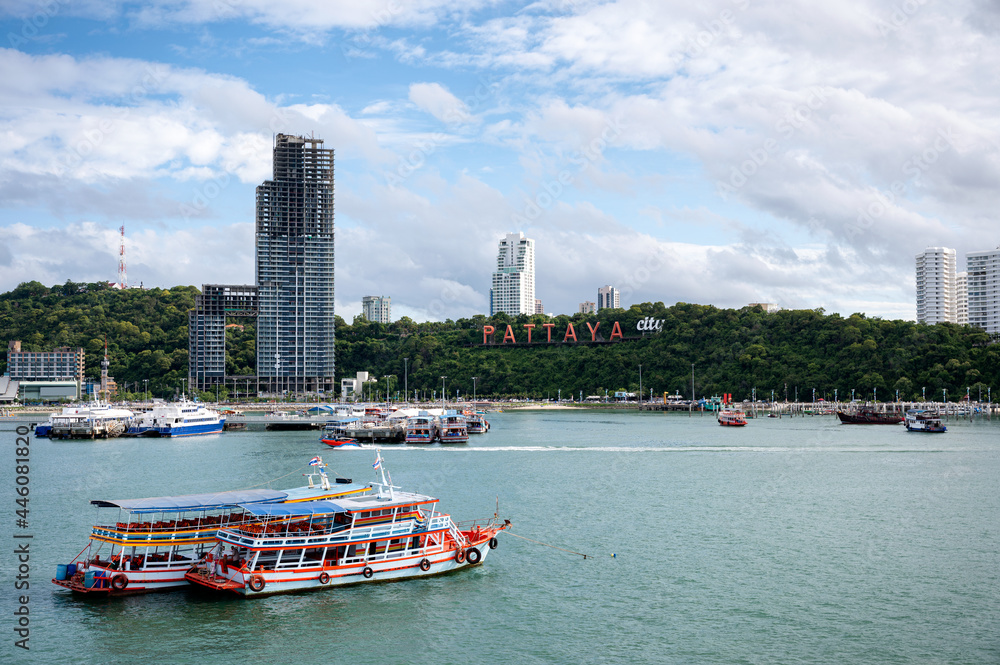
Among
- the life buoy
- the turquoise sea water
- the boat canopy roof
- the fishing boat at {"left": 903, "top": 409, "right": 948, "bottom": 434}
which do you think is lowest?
the turquoise sea water

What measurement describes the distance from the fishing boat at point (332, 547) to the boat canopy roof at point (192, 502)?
3.20 ft

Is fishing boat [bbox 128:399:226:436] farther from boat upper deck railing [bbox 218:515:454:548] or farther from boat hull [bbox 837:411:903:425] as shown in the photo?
boat hull [bbox 837:411:903:425]

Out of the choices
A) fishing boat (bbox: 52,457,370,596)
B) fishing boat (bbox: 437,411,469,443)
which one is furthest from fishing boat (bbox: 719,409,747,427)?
fishing boat (bbox: 52,457,370,596)

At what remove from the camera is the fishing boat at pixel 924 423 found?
111 metres

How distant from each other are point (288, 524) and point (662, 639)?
50.6 feet

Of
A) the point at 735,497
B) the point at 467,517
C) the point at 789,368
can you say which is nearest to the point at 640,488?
the point at 735,497

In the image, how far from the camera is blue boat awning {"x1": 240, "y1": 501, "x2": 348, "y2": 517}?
33.6m

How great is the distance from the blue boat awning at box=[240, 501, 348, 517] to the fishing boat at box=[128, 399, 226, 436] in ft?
278

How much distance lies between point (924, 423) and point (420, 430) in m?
69.6

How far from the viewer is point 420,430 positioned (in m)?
98.5

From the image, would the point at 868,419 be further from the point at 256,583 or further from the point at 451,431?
the point at 256,583

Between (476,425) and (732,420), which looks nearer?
(476,425)

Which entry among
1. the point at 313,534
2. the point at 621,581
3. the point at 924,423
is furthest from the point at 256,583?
the point at 924,423

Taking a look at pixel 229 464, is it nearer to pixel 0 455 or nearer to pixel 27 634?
pixel 0 455
